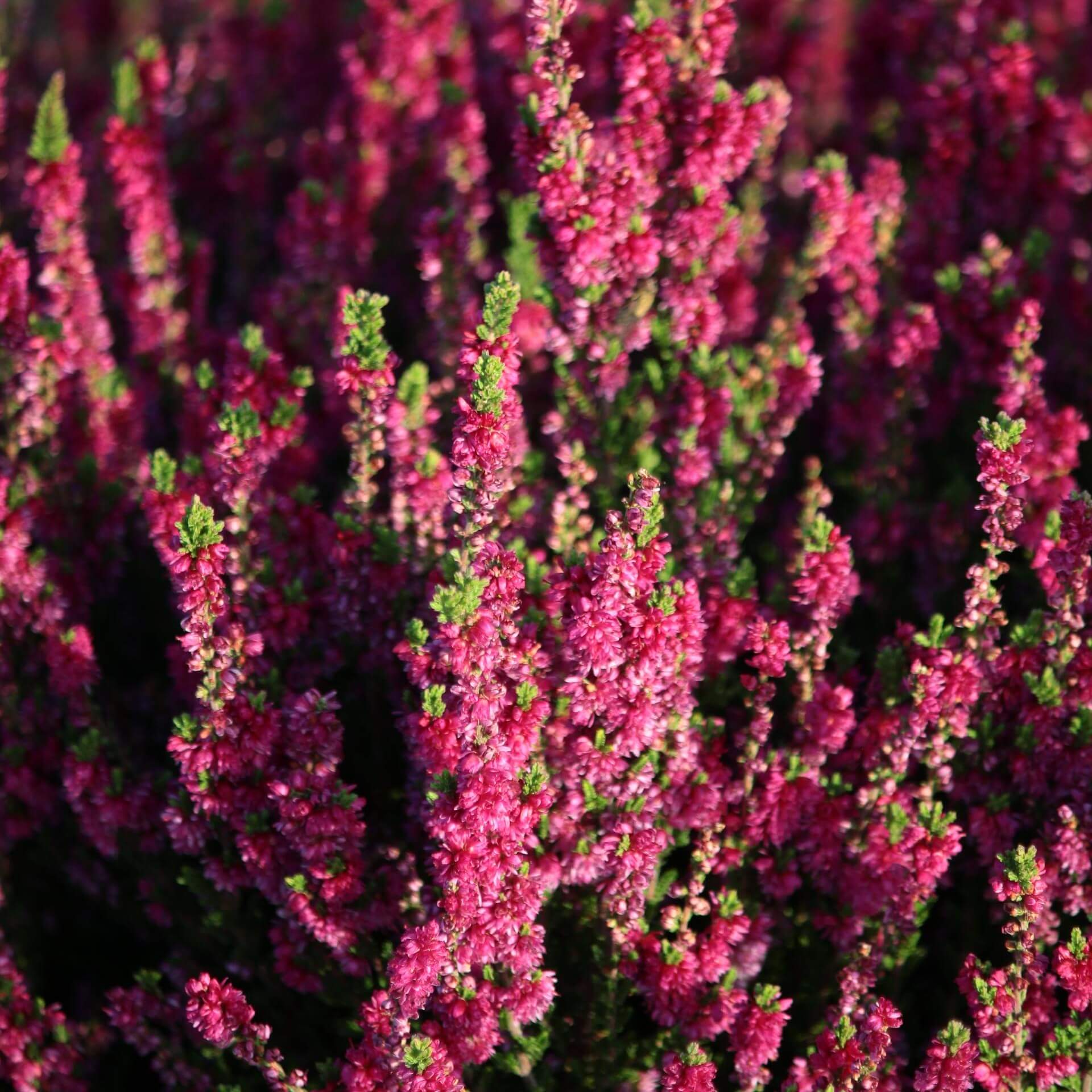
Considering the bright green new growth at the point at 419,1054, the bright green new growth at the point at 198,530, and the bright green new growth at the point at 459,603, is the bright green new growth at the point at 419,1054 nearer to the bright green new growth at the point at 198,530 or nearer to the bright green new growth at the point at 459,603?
the bright green new growth at the point at 459,603

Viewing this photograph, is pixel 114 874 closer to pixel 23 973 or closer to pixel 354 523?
pixel 23 973

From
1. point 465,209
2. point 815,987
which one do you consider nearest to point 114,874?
point 815,987

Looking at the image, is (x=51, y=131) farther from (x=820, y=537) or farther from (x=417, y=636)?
(x=820, y=537)

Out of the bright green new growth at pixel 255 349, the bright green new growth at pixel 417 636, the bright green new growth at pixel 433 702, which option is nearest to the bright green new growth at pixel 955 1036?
the bright green new growth at pixel 433 702

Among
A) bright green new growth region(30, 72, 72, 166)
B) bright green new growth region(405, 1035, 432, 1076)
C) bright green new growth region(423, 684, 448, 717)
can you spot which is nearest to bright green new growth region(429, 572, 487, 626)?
bright green new growth region(423, 684, 448, 717)

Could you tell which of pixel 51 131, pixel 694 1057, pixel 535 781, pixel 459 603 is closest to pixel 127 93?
pixel 51 131

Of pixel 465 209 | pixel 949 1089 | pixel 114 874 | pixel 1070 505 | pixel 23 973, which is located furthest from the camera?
pixel 465 209
